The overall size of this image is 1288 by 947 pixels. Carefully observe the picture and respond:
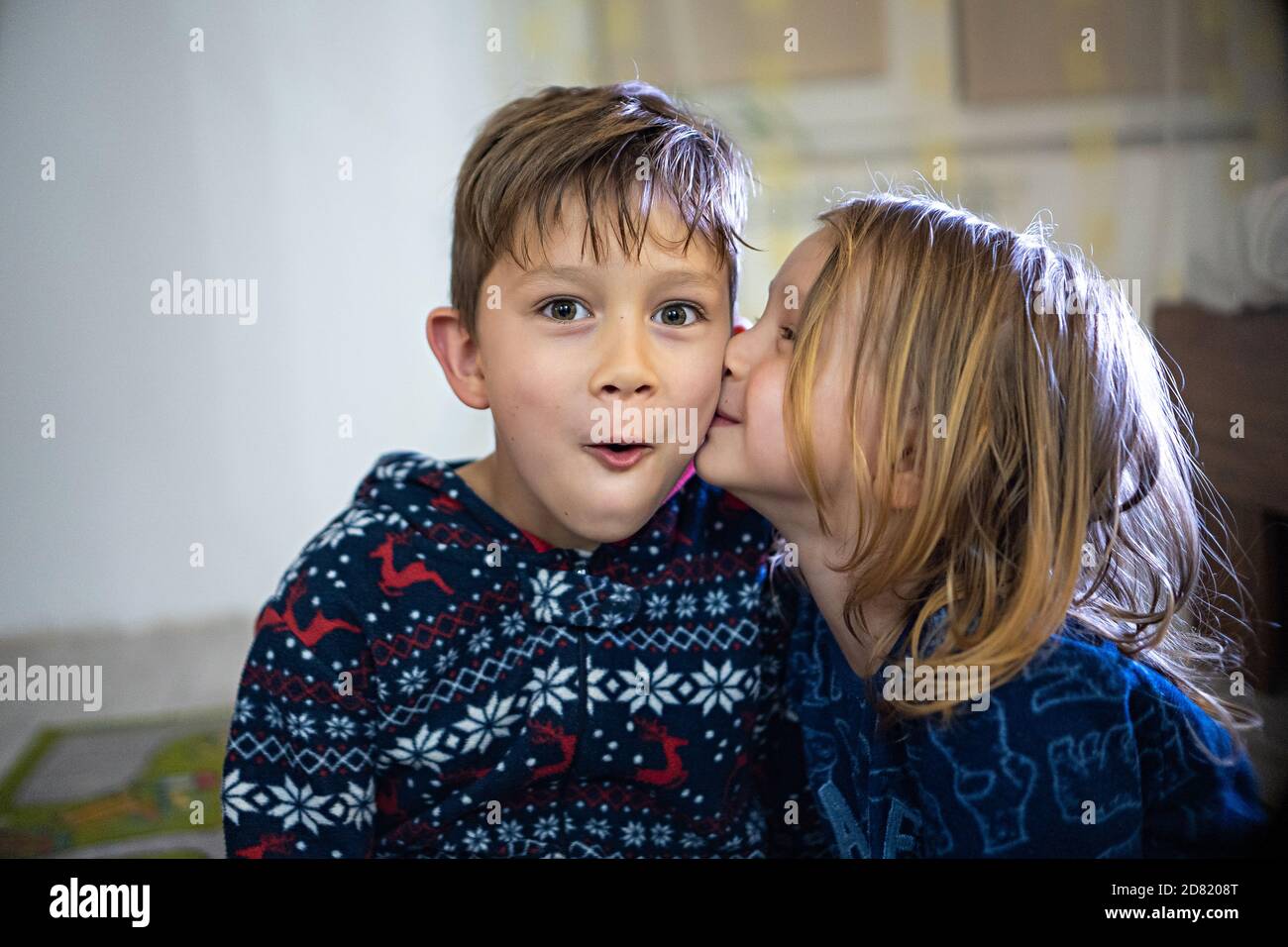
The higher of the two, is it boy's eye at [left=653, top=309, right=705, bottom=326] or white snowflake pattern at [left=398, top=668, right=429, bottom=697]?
boy's eye at [left=653, top=309, right=705, bottom=326]

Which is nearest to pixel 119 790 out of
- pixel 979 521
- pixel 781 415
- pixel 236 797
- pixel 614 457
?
pixel 236 797

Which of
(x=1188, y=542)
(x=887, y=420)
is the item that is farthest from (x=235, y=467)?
(x=1188, y=542)

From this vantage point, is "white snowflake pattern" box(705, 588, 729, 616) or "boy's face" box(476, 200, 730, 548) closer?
"boy's face" box(476, 200, 730, 548)

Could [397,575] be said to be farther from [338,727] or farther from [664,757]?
[664,757]

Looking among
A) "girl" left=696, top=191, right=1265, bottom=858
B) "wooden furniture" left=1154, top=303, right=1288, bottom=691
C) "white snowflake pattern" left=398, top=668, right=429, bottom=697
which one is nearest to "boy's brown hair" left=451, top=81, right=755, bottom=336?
"girl" left=696, top=191, right=1265, bottom=858

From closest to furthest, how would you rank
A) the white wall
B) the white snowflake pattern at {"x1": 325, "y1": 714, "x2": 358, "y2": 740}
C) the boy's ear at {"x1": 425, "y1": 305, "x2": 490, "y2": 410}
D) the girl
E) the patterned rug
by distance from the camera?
the girl
the white snowflake pattern at {"x1": 325, "y1": 714, "x2": 358, "y2": 740}
the boy's ear at {"x1": 425, "y1": 305, "x2": 490, "y2": 410}
the patterned rug
the white wall

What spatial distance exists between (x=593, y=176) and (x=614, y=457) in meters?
0.26

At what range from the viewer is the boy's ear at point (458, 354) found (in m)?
1.20

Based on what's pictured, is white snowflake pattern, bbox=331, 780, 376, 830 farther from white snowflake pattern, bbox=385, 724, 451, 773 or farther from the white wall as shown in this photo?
the white wall

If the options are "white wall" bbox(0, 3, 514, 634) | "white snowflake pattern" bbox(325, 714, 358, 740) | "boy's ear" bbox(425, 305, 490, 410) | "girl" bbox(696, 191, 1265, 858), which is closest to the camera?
"girl" bbox(696, 191, 1265, 858)

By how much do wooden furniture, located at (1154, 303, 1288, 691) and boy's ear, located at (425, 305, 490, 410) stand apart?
92 centimetres

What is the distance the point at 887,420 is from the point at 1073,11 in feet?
5.70

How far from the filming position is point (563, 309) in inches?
42.8

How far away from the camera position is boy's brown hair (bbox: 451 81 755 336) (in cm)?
108
